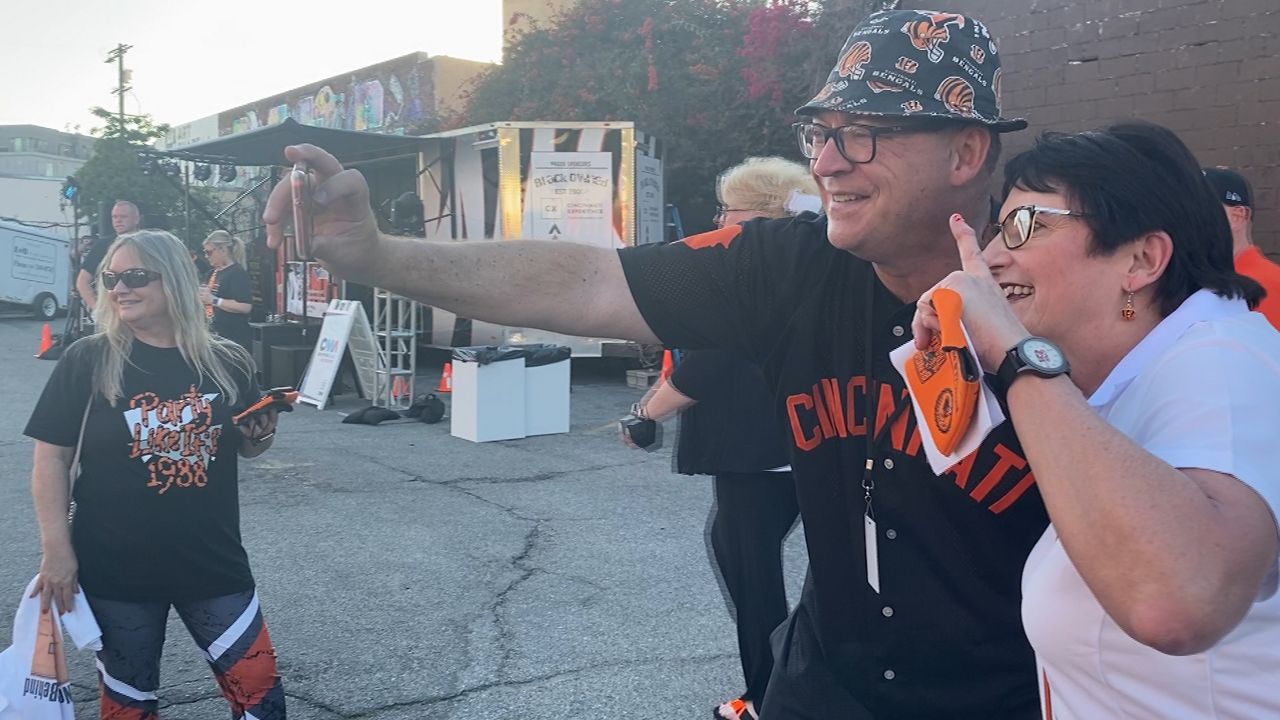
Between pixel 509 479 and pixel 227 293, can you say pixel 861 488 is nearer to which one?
pixel 509 479

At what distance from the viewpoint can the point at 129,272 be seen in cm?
349

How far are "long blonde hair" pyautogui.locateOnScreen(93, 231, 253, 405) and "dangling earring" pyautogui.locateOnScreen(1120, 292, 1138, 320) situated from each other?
9.49 feet

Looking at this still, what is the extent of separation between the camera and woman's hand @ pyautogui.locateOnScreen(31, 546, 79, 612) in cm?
301

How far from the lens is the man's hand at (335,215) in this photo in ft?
6.20

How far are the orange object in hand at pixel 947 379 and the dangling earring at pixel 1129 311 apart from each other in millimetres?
285

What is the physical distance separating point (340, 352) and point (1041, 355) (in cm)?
1058

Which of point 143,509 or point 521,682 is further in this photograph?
point 521,682

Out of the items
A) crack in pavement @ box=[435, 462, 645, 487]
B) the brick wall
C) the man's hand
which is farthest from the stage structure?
the man's hand

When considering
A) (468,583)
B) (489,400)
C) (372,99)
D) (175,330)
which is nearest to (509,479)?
(489,400)

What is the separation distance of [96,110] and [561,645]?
28.7 metres

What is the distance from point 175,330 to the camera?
3.49 metres

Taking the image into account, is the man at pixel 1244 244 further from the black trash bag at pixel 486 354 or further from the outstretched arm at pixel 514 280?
the black trash bag at pixel 486 354

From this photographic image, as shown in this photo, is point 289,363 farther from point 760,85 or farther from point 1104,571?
point 1104,571

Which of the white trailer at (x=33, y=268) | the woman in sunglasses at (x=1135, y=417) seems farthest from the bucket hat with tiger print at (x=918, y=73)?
the white trailer at (x=33, y=268)
